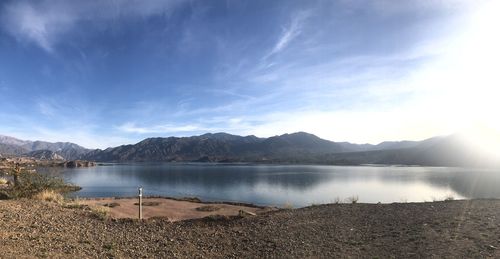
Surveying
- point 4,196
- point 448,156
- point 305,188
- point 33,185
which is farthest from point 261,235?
point 448,156

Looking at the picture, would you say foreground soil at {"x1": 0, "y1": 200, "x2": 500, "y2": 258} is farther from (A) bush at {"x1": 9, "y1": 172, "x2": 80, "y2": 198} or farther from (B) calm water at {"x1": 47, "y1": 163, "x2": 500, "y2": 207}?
(B) calm water at {"x1": 47, "y1": 163, "x2": 500, "y2": 207}

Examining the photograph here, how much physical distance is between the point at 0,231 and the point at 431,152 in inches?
7790

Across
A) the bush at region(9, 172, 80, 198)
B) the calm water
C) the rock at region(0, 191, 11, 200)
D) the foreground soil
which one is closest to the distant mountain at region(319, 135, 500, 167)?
the calm water

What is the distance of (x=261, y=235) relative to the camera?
11961mm

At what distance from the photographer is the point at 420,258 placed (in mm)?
9117

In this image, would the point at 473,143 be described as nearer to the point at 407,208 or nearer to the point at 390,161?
the point at 390,161

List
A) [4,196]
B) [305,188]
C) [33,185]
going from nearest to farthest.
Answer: [4,196] < [33,185] < [305,188]

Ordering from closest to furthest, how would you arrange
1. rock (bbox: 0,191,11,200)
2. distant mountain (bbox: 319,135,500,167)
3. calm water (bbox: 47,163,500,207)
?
rock (bbox: 0,191,11,200), calm water (bbox: 47,163,500,207), distant mountain (bbox: 319,135,500,167)

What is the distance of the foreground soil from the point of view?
31.2 ft

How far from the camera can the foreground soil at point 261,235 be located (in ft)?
31.2

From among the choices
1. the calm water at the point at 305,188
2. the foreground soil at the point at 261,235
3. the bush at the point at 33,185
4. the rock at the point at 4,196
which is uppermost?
the bush at the point at 33,185

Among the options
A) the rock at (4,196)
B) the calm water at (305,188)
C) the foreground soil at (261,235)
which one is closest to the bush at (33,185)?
the rock at (4,196)

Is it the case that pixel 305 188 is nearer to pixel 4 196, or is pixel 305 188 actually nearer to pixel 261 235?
pixel 4 196

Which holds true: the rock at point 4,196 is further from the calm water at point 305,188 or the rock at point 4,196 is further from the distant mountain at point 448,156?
the distant mountain at point 448,156
